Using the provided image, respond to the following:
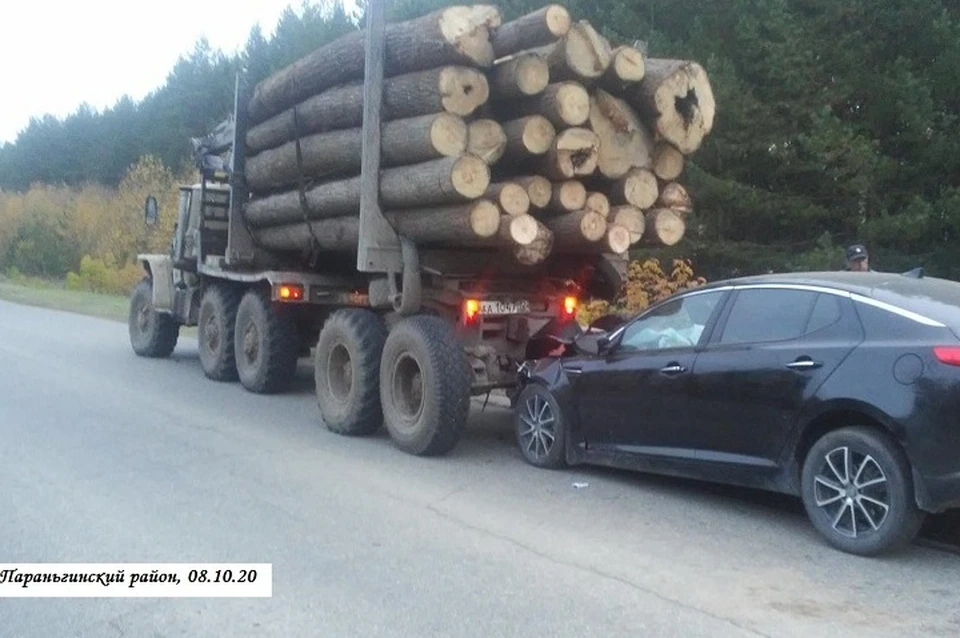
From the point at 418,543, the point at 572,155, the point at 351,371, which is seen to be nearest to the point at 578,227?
the point at 572,155

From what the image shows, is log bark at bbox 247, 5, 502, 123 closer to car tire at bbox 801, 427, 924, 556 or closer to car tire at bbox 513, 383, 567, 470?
car tire at bbox 513, 383, 567, 470

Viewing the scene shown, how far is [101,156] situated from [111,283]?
1462 inches

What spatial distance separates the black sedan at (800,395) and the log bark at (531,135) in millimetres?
1670

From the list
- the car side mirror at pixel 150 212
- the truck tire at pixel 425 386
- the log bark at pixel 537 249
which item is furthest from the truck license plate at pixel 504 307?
the car side mirror at pixel 150 212

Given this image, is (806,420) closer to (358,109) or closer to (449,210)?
(449,210)

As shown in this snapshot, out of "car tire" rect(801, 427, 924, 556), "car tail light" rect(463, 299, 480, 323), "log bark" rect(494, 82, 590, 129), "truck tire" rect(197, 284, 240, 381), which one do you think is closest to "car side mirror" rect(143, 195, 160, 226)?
"truck tire" rect(197, 284, 240, 381)

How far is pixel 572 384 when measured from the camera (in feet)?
26.3

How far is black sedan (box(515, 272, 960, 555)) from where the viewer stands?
571 centimetres

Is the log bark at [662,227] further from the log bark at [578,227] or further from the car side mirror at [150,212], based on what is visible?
the car side mirror at [150,212]

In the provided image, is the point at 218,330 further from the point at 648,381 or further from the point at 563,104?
the point at 648,381

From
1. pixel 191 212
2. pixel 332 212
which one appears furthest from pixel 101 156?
pixel 332 212

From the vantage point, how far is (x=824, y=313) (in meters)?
6.41

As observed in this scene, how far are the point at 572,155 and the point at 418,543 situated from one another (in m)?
3.70

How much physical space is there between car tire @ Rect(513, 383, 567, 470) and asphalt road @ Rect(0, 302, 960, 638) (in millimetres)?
165
